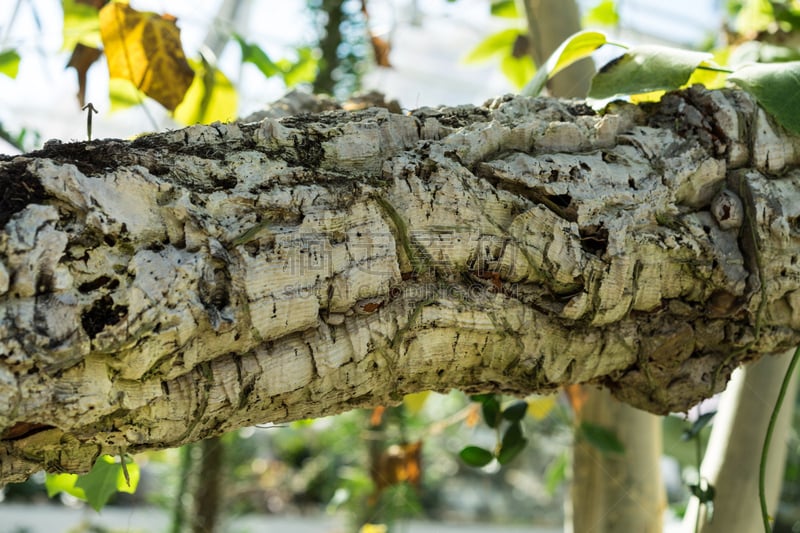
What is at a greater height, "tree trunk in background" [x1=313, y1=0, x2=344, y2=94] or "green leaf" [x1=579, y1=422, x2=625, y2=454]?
"tree trunk in background" [x1=313, y1=0, x2=344, y2=94]

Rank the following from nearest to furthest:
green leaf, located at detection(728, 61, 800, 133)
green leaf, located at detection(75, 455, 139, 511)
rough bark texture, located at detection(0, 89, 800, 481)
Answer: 1. rough bark texture, located at detection(0, 89, 800, 481)
2. green leaf, located at detection(728, 61, 800, 133)
3. green leaf, located at detection(75, 455, 139, 511)

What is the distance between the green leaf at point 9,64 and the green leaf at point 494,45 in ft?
2.41


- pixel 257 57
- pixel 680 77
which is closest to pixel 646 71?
pixel 680 77

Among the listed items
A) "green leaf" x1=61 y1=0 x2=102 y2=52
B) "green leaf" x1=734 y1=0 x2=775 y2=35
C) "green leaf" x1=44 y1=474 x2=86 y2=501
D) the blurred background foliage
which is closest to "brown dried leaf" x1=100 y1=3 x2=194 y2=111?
the blurred background foliage

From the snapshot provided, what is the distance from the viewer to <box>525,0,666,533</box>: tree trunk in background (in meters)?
1.08

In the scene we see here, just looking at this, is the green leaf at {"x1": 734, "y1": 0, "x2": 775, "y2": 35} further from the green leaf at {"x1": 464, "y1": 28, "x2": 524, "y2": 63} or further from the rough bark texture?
the rough bark texture

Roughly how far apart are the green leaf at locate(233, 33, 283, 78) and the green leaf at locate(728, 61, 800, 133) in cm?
55

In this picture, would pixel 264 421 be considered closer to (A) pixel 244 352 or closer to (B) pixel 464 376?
(A) pixel 244 352

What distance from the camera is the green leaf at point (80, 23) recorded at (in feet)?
3.13

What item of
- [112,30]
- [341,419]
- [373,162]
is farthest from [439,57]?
[373,162]

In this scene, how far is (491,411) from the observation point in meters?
0.89

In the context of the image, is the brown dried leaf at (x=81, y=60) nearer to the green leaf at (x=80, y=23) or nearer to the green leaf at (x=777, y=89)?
the green leaf at (x=80, y=23)

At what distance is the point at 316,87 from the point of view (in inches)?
53.5

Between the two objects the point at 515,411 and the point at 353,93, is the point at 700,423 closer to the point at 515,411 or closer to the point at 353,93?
the point at 515,411
